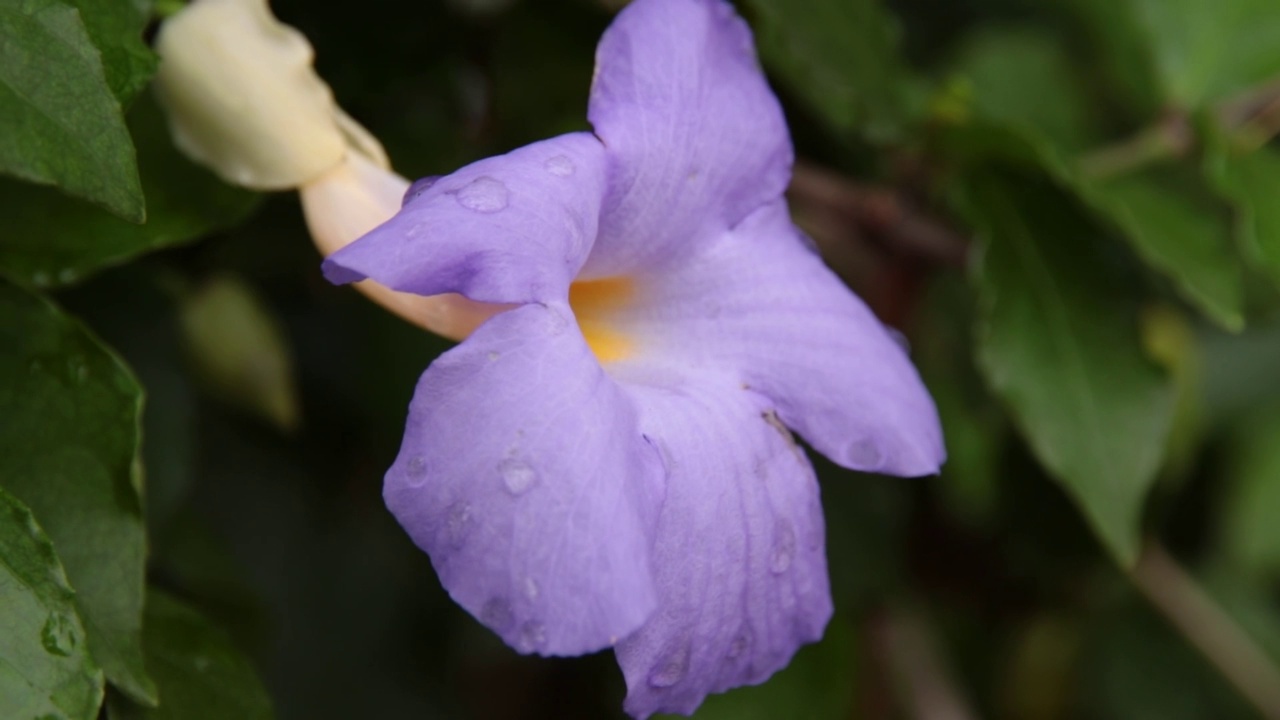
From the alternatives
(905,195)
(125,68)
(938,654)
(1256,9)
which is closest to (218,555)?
(125,68)

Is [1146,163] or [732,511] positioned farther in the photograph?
[1146,163]

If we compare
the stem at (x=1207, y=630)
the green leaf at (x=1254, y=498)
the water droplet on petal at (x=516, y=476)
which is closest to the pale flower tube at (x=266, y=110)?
the water droplet on petal at (x=516, y=476)

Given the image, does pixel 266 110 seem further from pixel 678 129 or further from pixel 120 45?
pixel 678 129

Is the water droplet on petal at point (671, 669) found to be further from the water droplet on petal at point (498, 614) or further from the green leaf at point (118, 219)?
the green leaf at point (118, 219)

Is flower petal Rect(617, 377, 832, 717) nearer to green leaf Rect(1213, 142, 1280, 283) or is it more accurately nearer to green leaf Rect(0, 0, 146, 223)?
green leaf Rect(0, 0, 146, 223)

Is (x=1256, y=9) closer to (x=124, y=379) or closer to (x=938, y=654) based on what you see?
(x=938, y=654)

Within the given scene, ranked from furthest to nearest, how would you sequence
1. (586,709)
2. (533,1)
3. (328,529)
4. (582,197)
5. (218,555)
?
(586,709)
(328,529)
(533,1)
(218,555)
(582,197)

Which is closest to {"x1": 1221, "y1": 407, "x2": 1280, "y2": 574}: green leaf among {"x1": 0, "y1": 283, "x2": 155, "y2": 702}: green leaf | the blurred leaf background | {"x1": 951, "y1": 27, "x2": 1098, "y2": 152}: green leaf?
the blurred leaf background
